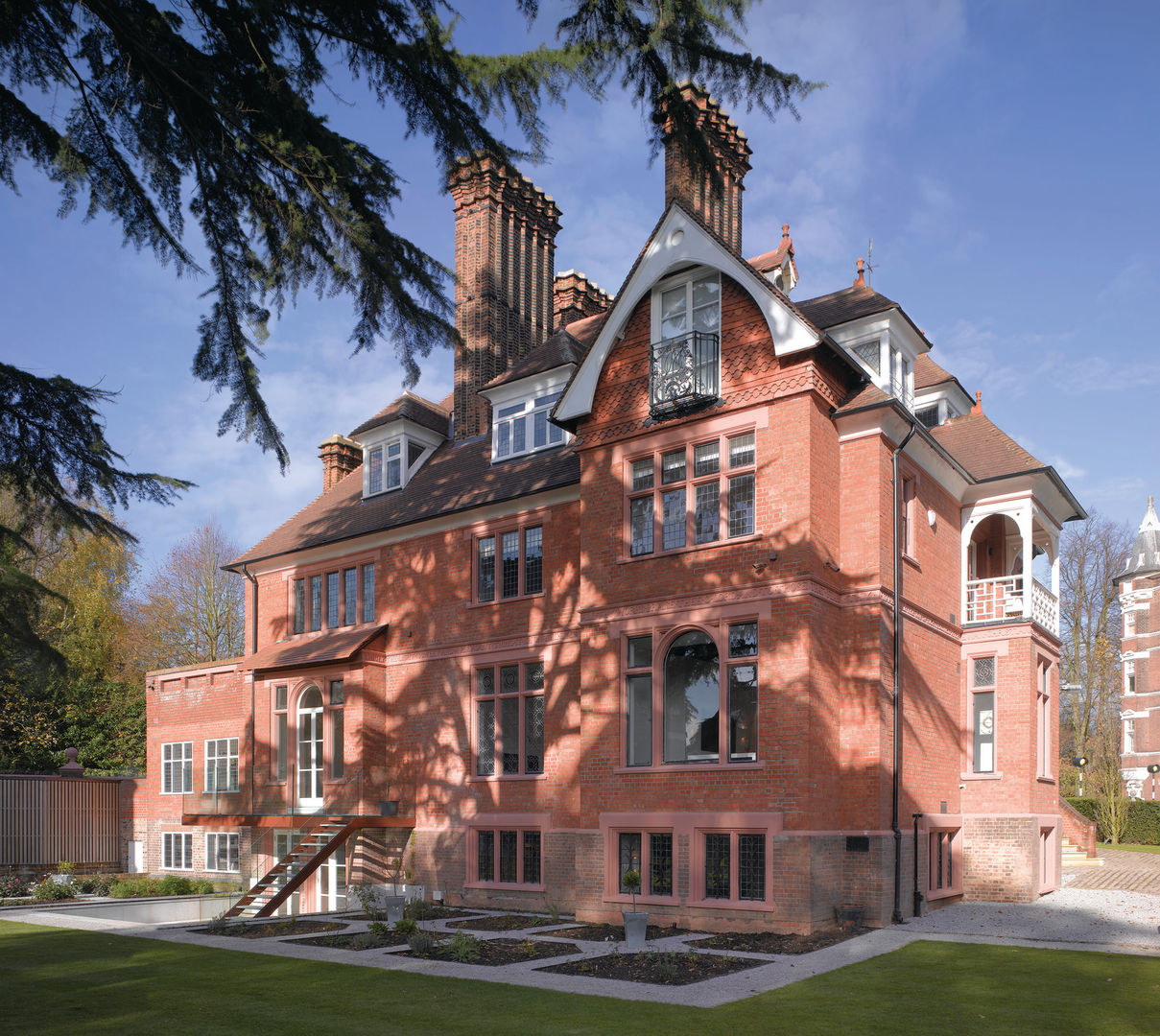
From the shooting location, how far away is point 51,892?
24.8 m

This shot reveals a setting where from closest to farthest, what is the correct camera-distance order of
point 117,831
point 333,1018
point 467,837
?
1. point 333,1018
2. point 467,837
3. point 117,831

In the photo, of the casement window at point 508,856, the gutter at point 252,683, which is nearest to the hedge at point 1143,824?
the casement window at point 508,856

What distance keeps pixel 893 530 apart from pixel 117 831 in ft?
80.5

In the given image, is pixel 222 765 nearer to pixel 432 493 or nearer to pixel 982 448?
pixel 432 493

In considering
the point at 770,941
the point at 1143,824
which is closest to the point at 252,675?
the point at 770,941

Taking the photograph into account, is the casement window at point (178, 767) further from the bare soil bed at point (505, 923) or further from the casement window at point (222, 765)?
the bare soil bed at point (505, 923)

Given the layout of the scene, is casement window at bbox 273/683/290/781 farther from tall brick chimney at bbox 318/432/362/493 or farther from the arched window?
the arched window

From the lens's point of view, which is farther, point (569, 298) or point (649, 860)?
point (569, 298)

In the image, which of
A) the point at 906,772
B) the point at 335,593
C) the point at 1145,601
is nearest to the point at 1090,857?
the point at 906,772

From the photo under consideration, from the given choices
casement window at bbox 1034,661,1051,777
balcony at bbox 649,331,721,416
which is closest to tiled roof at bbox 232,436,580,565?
balcony at bbox 649,331,721,416

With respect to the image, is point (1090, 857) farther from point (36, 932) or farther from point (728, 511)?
point (36, 932)

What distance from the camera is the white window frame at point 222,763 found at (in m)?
28.0

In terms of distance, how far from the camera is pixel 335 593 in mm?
26469

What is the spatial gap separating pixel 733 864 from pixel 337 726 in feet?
38.0
